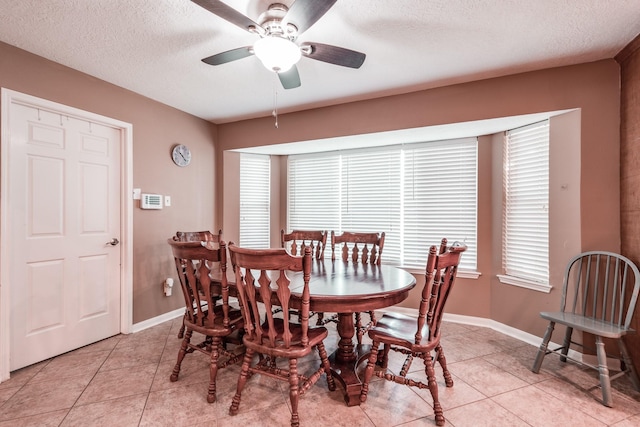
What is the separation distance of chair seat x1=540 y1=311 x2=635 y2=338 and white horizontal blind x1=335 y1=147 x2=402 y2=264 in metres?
1.70

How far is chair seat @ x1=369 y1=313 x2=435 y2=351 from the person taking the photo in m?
1.74

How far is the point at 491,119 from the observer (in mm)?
2670

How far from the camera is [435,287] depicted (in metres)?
1.72

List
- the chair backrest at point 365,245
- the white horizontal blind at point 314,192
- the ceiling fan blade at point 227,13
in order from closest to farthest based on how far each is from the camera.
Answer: the ceiling fan blade at point 227,13
the chair backrest at point 365,245
the white horizontal blind at point 314,192

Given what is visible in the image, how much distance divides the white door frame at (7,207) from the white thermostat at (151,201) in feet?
0.42

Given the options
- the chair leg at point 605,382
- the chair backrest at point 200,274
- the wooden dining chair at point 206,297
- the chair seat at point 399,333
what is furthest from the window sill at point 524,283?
the chair backrest at point 200,274

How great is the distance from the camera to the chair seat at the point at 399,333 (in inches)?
68.5

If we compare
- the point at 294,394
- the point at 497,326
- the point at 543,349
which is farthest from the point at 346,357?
the point at 497,326

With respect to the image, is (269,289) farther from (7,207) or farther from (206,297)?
(7,207)

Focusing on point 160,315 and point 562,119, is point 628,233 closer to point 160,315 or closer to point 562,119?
point 562,119

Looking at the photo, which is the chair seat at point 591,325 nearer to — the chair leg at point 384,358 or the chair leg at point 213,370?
the chair leg at point 384,358

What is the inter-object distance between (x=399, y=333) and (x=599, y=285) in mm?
1777

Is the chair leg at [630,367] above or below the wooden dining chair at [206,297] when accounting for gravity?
below

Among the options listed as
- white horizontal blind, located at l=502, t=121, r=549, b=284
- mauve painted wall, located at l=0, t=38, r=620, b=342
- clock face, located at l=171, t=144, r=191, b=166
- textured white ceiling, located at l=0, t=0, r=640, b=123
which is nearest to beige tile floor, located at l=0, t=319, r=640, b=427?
mauve painted wall, located at l=0, t=38, r=620, b=342
